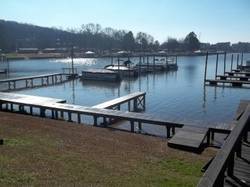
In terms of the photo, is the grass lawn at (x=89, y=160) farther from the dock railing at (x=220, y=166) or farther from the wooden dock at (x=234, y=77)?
the wooden dock at (x=234, y=77)

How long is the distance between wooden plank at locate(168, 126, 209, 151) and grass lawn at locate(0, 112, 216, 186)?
0.28m

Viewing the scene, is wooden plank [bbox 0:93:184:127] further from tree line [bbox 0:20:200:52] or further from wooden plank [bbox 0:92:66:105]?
tree line [bbox 0:20:200:52]

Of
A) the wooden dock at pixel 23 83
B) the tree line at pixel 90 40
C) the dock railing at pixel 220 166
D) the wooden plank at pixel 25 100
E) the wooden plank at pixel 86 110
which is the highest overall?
the tree line at pixel 90 40

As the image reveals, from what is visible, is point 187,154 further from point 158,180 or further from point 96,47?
point 96,47

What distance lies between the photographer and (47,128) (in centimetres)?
1039

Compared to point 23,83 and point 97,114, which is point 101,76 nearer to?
point 23,83

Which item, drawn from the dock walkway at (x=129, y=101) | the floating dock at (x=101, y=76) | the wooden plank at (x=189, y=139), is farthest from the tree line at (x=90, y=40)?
the wooden plank at (x=189, y=139)

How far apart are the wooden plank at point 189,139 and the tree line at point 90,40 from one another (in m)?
117

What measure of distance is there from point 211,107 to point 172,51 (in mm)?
122266

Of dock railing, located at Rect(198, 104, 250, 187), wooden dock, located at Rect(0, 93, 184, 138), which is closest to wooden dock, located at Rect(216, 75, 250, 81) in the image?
wooden dock, located at Rect(0, 93, 184, 138)

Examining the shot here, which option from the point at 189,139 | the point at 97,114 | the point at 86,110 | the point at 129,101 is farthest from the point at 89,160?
the point at 129,101

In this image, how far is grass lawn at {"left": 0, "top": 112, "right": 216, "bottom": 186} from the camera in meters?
5.32

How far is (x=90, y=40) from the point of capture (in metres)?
136

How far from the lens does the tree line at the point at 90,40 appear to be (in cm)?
12888
